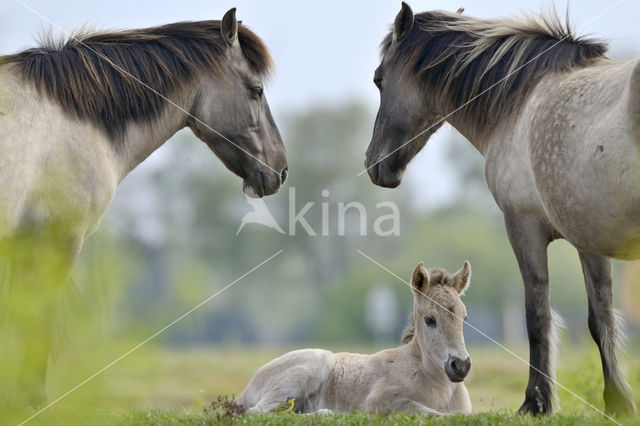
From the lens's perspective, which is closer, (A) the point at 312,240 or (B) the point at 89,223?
(B) the point at 89,223

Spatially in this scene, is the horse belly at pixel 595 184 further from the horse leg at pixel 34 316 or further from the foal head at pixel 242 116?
the horse leg at pixel 34 316

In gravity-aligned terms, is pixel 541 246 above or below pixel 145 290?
below

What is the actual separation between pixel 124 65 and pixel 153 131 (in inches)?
24.6

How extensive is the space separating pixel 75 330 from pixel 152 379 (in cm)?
24

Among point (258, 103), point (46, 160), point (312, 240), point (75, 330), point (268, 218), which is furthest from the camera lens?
point (312, 240)

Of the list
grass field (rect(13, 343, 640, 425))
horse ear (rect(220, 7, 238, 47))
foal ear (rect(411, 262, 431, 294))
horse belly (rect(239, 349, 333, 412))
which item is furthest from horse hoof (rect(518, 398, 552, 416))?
horse ear (rect(220, 7, 238, 47))

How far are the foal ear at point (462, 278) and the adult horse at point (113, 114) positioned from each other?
196cm

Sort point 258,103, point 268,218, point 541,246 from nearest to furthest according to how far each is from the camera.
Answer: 1. point 541,246
2. point 258,103
3. point 268,218

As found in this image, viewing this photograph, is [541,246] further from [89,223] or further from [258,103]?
[89,223]

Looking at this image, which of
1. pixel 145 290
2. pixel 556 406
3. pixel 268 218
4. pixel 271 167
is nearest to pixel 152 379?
pixel 145 290

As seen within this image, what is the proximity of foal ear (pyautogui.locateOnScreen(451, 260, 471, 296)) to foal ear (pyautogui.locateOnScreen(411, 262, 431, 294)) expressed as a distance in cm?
23

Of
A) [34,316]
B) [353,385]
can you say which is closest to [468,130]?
[353,385]

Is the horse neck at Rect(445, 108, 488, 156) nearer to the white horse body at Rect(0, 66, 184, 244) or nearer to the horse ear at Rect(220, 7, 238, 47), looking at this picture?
the horse ear at Rect(220, 7, 238, 47)

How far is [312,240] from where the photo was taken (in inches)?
2079
